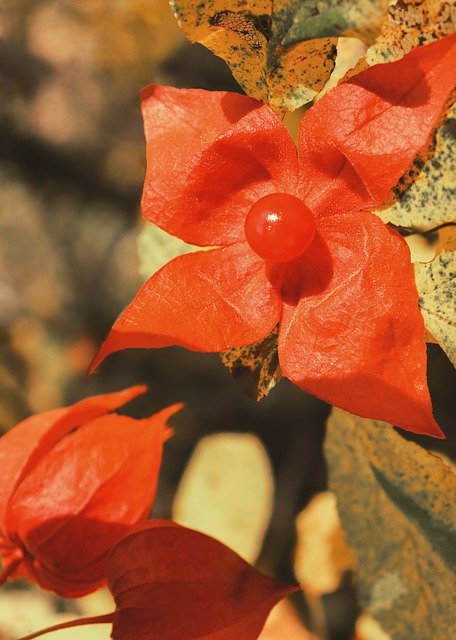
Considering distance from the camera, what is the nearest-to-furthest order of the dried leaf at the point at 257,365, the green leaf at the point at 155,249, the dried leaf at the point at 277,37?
1. the dried leaf at the point at 277,37
2. the dried leaf at the point at 257,365
3. the green leaf at the point at 155,249

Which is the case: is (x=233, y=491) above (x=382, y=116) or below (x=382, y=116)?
below

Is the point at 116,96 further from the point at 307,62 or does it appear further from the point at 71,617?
the point at 71,617

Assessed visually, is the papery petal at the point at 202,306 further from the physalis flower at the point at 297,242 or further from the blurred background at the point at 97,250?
the blurred background at the point at 97,250

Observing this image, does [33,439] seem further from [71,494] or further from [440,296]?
[440,296]

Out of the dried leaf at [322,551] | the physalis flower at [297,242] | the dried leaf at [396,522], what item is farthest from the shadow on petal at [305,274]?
the dried leaf at [322,551]

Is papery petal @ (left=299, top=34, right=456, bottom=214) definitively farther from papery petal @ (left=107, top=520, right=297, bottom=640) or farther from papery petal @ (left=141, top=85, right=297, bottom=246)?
papery petal @ (left=107, top=520, right=297, bottom=640)

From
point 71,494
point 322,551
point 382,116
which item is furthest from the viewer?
point 322,551

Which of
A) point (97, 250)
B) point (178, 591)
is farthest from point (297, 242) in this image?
point (97, 250)
